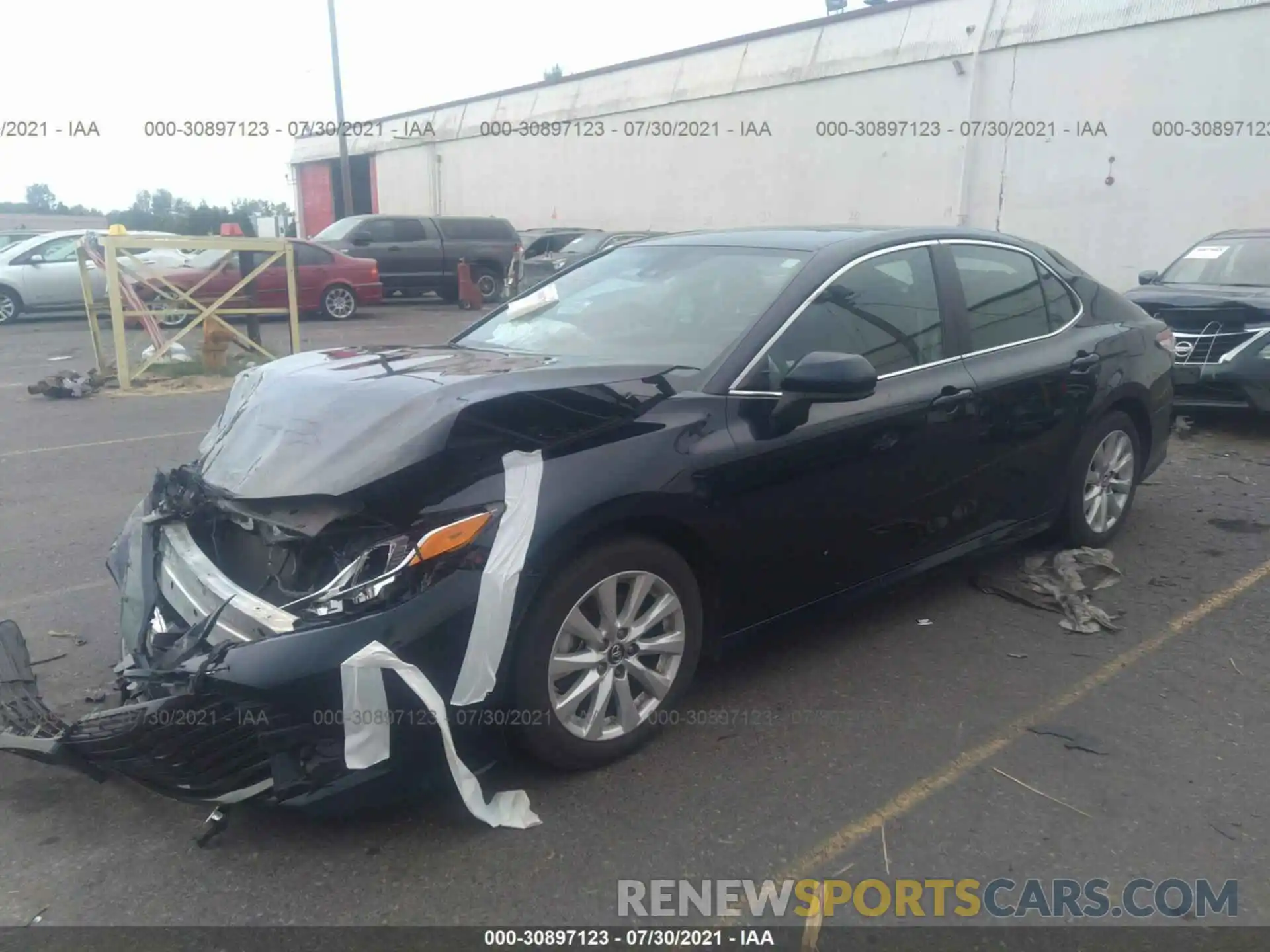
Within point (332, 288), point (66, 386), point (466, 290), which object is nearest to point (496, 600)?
point (66, 386)

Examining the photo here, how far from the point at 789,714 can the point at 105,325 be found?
16.6 metres

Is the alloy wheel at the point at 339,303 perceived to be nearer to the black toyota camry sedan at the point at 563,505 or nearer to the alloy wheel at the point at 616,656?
the black toyota camry sedan at the point at 563,505

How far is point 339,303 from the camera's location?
1853cm

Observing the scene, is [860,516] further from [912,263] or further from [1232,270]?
[1232,270]

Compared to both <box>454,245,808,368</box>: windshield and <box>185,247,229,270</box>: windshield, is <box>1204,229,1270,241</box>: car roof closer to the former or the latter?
<box>454,245,808,368</box>: windshield

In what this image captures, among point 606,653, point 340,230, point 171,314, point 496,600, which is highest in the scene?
point 340,230

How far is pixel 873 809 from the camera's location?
3.18 metres

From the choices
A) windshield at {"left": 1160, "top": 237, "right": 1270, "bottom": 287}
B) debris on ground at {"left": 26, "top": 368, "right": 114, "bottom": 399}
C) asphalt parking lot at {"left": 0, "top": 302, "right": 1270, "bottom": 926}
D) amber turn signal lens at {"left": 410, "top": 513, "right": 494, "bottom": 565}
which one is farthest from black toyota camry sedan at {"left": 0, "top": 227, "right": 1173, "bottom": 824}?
debris on ground at {"left": 26, "top": 368, "right": 114, "bottom": 399}

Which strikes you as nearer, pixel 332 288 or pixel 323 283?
pixel 323 283

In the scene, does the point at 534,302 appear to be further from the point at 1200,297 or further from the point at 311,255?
the point at 311,255

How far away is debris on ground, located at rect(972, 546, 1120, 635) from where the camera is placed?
458 cm

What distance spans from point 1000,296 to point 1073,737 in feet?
6.77

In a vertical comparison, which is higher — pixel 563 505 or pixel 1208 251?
pixel 1208 251

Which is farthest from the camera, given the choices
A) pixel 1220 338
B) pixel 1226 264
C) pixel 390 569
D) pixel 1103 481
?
pixel 1226 264
